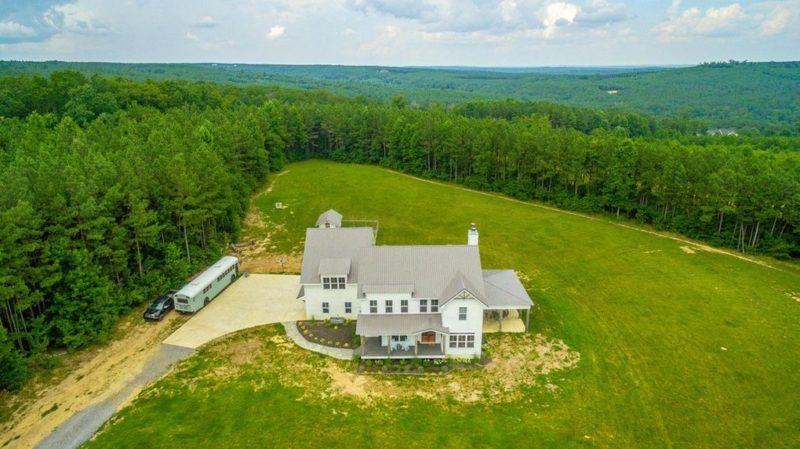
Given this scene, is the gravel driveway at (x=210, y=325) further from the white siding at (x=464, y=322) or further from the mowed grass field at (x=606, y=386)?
the white siding at (x=464, y=322)

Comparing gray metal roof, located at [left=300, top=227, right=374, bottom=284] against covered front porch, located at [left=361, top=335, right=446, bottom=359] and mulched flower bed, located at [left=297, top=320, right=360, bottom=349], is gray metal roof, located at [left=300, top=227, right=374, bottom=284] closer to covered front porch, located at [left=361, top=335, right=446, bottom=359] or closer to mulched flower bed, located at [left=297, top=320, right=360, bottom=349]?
mulched flower bed, located at [left=297, top=320, right=360, bottom=349]

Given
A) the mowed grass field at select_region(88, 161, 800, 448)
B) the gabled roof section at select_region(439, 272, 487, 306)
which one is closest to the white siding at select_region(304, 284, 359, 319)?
the mowed grass field at select_region(88, 161, 800, 448)

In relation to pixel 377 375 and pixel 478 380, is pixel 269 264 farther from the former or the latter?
pixel 478 380

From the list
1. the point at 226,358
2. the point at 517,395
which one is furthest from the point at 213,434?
the point at 517,395

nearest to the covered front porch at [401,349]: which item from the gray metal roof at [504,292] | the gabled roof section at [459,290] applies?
the gabled roof section at [459,290]

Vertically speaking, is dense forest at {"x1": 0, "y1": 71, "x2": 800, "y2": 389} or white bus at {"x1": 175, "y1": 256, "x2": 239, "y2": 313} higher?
dense forest at {"x1": 0, "y1": 71, "x2": 800, "y2": 389}

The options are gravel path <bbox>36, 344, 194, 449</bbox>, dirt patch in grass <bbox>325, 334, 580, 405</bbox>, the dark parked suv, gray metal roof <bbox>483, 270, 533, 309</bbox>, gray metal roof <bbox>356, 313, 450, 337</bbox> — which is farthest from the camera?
the dark parked suv

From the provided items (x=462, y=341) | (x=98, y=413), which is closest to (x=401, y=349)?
(x=462, y=341)
